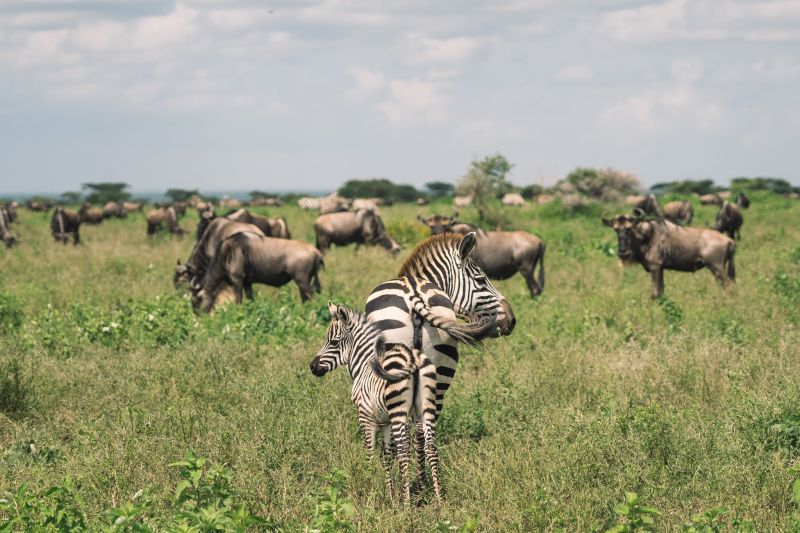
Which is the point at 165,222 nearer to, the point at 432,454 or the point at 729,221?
the point at 729,221

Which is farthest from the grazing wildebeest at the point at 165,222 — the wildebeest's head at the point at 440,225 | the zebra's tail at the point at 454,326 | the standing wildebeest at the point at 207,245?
the zebra's tail at the point at 454,326

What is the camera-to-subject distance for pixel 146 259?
816 inches

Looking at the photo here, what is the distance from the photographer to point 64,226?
29.4m

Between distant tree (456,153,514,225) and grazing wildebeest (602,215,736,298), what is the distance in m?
14.3

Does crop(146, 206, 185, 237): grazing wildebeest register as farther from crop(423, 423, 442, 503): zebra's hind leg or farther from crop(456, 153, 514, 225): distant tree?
crop(423, 423, 442, 503): zebra's hind leg

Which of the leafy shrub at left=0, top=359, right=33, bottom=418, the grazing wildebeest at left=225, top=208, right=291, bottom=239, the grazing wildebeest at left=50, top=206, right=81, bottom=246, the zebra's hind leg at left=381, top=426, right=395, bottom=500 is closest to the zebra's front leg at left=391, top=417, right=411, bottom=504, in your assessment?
the zebra's hind leg at left=381, top=426, right=395, bottom=500

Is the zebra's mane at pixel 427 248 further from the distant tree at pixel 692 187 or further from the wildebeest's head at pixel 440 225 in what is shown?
the distant tree at pixel 692 187

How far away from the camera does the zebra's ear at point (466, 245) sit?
21.0 ft

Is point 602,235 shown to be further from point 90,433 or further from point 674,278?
point 90,433

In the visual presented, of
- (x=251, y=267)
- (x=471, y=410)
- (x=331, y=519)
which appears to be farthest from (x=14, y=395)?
(x=251, y=267)

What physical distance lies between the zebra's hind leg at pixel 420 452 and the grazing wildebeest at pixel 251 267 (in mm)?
8784

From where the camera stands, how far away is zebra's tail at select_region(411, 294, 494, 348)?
19.1 feet

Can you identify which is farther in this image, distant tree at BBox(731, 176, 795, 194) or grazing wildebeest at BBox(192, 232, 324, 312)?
distant tree at BBox(731, 176, 795, 194)

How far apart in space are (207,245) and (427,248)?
30.7 ft
